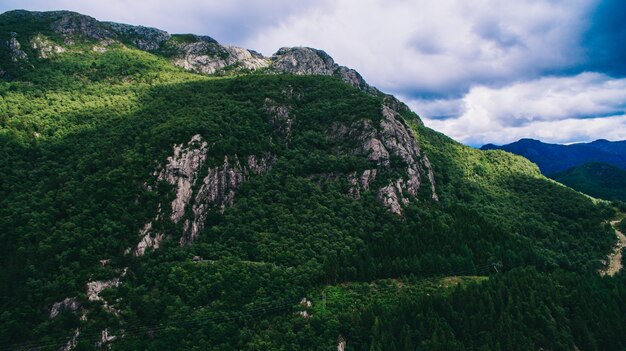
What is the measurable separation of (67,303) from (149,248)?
3943cm

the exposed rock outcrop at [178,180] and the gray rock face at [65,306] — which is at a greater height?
the exposed rock outcrop at [178,180]

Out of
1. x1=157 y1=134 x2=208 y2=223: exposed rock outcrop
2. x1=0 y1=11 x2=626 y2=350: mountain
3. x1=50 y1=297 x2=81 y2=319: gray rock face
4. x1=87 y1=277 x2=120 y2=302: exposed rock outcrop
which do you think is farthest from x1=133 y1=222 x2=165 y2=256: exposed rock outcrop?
x1=50 y1=297 x2=81 y2=319: gray rock face

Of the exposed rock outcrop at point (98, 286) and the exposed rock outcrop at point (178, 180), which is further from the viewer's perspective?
the exposed rock outcrop at point (178, 180)

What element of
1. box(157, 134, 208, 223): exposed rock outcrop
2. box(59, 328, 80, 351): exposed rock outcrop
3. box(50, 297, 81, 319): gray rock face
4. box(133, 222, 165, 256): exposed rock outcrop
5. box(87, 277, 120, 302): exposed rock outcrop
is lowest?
box(59, 328, 80, 351): exposed rock outcrop

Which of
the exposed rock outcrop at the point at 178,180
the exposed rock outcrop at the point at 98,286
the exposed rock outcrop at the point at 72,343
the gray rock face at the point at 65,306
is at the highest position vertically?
the exposed rock outcrop at the point at 178,180

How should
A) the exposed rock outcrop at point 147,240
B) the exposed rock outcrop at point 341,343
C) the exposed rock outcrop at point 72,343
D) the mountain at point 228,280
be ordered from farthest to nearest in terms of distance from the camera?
the exposed rock outcrop at point 147,240 → the mountain at point 228,280 → the exposed rock outcrop at point 341,343 → the exposed rock outcrop at point 72,343

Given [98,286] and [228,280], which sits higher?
[228,280]

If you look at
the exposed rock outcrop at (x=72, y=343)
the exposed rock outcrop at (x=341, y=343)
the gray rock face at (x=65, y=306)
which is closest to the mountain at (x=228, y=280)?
the gray rock face at (x=65, y=306)

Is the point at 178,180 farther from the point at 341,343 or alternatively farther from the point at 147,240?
the point at 341,343

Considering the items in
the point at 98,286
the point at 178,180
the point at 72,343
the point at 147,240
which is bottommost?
the point at 72,343

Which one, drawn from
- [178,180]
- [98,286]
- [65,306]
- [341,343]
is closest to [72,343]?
[65,306]

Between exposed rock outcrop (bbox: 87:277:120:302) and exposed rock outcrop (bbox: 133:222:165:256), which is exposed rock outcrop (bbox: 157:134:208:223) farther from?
exposed rock outcrop (bbox: 87:277:120:302)

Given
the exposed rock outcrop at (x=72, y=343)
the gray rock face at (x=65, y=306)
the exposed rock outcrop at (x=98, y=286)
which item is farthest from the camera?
the exposed rock outcrop at (x=98, y=286)

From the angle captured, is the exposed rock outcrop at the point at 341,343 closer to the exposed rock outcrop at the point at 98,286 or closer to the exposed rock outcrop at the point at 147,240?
the exposed rock outcrop at the point at 98,286
